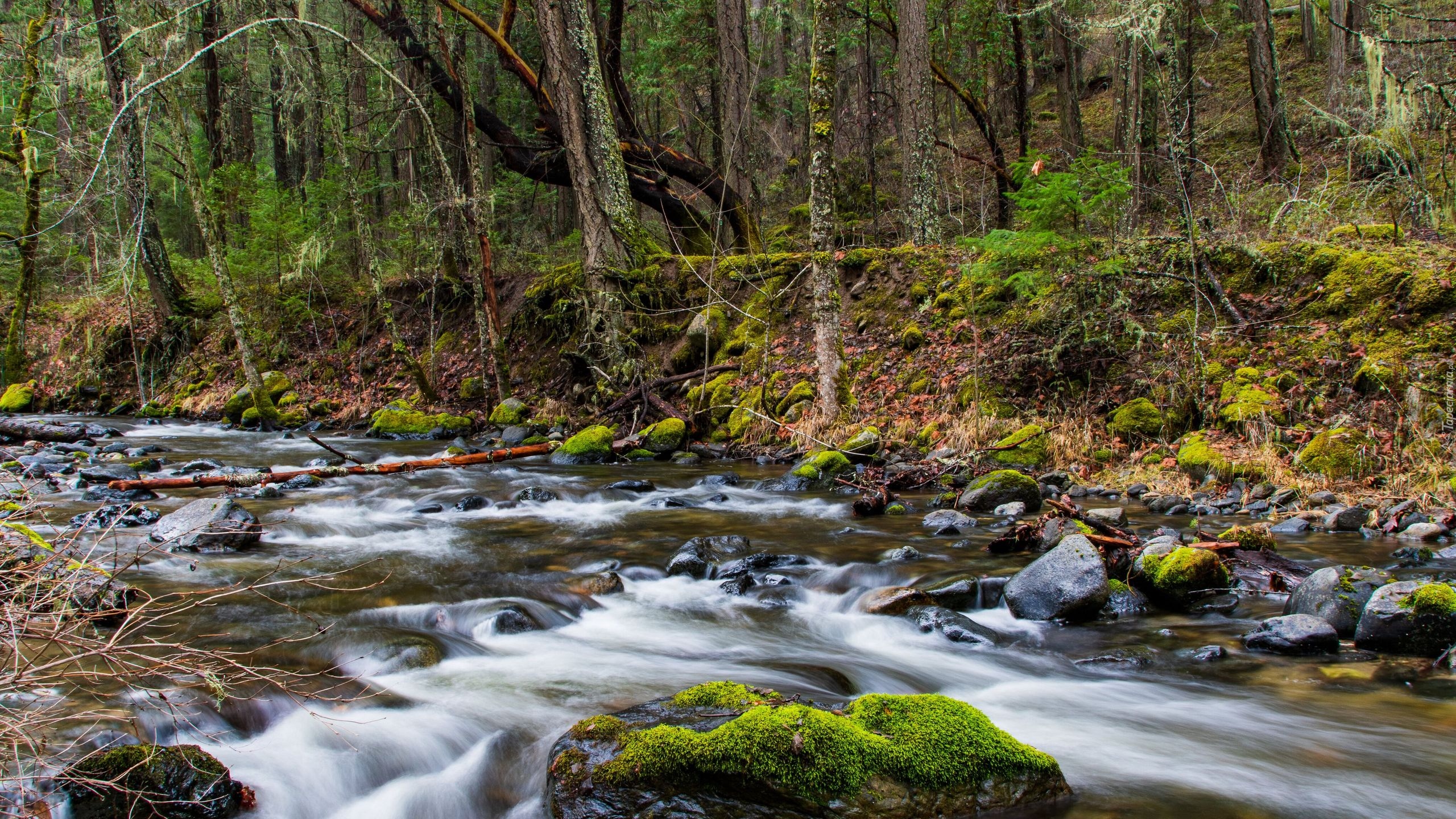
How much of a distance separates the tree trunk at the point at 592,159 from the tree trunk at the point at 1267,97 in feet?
42.0

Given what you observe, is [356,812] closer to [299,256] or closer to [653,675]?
[653,675]

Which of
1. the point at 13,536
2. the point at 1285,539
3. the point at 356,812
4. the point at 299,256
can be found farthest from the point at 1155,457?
the point at 299,256

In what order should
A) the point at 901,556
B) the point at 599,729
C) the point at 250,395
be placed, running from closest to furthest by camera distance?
the point at 599,729 < the point at 901,556 < the point at 250,395

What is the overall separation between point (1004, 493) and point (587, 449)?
21.0ft

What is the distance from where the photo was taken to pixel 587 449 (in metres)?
12.2

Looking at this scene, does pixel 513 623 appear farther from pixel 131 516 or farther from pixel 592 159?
pixel 592 159

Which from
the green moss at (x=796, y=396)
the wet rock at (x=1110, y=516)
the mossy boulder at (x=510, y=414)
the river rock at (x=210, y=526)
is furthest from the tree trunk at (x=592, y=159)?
the wet rock at (x=1110, y=516)

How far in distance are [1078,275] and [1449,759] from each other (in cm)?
753

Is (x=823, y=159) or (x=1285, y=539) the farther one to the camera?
(x=823, y=159)

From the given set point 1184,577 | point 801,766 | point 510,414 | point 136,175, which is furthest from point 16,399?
point 1184,577

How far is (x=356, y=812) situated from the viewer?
3.41m

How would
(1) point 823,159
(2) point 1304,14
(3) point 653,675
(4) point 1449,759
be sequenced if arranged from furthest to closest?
(2) point 1304,14 < (1) point 823,159 < (3) point 653,675 < (4) point 1449,759

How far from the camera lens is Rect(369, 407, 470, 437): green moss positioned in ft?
48.8

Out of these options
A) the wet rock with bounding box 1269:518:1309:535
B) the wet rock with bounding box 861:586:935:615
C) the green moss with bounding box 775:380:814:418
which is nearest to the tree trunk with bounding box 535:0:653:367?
the green moss with bounding box 775:380:814:418
